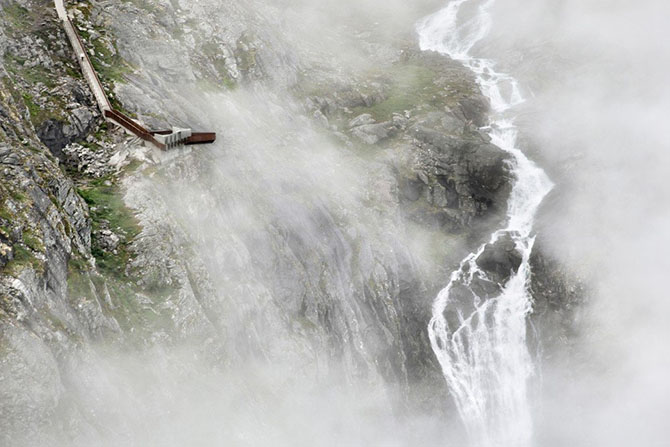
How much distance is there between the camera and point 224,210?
115ft

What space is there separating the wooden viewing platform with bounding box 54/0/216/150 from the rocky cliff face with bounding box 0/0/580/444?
861mm

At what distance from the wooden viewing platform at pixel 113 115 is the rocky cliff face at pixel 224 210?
2.83ft

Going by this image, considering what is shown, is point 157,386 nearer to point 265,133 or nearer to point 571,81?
point 265,133

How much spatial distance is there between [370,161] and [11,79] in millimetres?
32960

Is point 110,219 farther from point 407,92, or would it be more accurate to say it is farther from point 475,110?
point 475,110

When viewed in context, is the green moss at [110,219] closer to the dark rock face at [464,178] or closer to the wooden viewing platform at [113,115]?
the wooden viewing platform at [113,115]

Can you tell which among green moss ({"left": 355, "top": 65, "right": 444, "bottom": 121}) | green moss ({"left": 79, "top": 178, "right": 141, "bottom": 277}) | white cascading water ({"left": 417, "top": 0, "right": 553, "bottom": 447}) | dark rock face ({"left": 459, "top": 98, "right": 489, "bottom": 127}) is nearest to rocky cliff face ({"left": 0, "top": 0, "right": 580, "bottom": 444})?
green moss ({"left": 79, "top": 178, "right": 141, "bottom": 277})

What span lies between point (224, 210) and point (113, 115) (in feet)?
31.5

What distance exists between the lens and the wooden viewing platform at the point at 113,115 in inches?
1232

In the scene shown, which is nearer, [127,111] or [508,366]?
[127,111]

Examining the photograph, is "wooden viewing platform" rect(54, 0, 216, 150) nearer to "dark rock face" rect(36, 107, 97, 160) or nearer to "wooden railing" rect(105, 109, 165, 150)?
"wooden railing" rect(105, 109, 165, 150)

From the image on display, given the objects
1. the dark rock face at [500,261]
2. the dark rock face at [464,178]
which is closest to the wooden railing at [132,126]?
the dark rock face at [464,178]

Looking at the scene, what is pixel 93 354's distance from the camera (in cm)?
2103

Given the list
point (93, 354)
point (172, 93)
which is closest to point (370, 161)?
point (172, 93)
